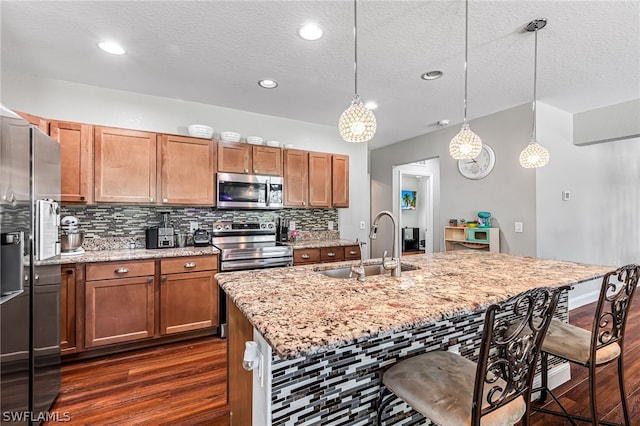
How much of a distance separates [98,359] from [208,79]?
2.72 m

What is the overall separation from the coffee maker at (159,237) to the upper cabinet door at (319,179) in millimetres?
1691

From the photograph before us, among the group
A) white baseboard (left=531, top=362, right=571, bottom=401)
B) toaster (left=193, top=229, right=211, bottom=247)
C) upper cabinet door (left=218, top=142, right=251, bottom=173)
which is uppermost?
upper cabinet door (left=218, top=142, right=251, bottom=173)

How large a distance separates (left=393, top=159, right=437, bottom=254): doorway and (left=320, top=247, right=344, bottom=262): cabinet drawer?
142 inches

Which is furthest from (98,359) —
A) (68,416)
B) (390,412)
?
(390,412)

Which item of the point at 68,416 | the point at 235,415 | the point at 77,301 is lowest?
the point at 68,416

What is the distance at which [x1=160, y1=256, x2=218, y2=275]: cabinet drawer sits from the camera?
2.81 m

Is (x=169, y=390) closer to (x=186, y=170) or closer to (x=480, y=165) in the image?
(x=186, y=170)

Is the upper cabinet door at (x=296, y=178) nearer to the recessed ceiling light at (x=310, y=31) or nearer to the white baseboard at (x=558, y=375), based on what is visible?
the recessed ceiling light at (x=310, y=31)

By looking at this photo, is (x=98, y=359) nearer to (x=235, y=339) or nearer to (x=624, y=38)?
(x=235, y=339)

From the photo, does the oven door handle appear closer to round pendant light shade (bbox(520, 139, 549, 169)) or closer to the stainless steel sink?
the stainless steel sink

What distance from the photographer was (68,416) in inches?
73.7

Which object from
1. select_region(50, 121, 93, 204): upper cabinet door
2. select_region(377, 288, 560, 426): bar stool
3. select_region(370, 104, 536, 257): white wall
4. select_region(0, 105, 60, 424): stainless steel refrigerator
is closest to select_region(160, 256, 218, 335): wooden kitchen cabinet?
select_region(0, 105, 60, 424): stainless steel refrigerator

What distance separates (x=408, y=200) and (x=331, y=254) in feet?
17.3

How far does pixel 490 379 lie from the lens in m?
1.07
